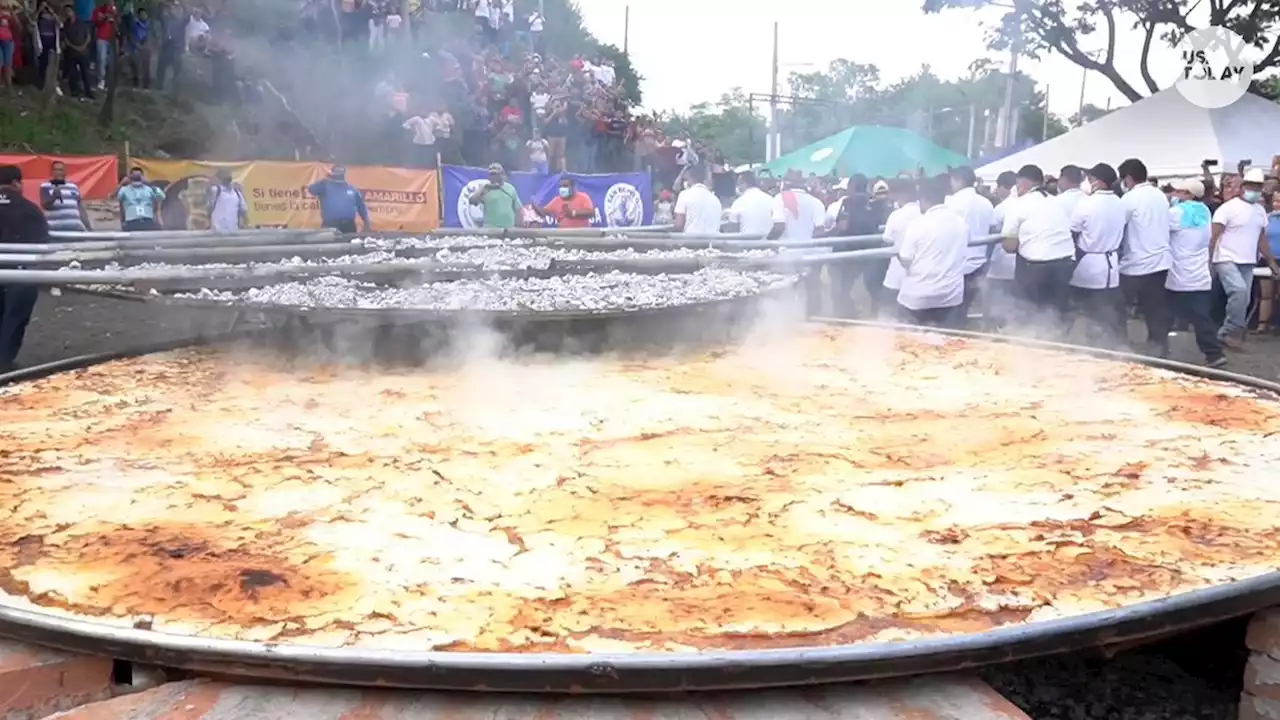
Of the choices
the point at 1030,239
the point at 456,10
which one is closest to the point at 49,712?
the point at 1030,239

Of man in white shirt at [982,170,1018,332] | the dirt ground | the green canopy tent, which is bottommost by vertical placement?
the dirt ground

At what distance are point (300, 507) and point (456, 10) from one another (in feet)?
57.9

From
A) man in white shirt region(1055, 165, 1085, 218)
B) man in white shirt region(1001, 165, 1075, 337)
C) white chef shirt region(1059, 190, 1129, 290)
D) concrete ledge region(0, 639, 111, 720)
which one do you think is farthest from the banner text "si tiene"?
concrete ledge region(0, 639, 111, 720)

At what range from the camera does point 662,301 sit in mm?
5219

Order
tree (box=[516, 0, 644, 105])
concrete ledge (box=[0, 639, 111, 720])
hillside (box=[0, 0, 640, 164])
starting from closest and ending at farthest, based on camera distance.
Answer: concrete ledge (box=[0, 639, 111, 720])
hillside (box=[0, 0, 640, 164])
tree (box=[516, 0, 644, 105])

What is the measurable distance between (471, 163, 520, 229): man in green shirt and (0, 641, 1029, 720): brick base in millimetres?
9325

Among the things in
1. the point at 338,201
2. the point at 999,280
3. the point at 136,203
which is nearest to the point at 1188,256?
the point at 999,280

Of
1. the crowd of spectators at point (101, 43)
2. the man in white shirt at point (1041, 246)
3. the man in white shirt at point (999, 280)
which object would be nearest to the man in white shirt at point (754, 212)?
the man in white shirt at point (999, 280)

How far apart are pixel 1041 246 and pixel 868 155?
33.3 ft

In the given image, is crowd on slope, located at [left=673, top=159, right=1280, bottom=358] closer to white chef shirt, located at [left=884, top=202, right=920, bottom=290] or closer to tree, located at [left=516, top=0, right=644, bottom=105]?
white chef shirt, located at [left=884, top=202, right=920, bottom=290]

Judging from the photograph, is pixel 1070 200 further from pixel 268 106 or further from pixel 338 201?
pixel 268 106

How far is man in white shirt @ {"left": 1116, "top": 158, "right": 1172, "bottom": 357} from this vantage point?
812cm

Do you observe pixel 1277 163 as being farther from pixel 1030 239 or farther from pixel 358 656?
pixel 358 656

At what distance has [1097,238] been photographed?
8188mm
